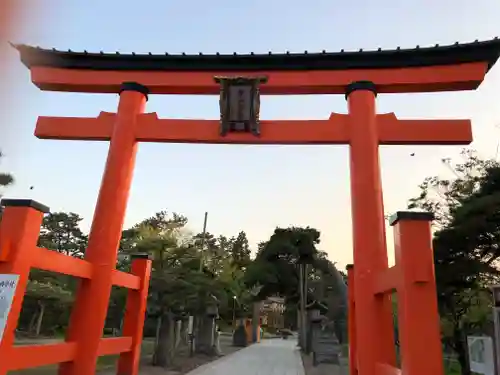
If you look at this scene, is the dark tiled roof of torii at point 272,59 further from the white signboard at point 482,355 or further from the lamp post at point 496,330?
the white signboard at point 482,355

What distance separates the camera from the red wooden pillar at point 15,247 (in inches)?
156

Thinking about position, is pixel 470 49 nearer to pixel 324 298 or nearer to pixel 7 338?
pixel 7 338

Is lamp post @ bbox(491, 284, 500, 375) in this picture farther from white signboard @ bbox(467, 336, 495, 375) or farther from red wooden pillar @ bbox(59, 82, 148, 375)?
red wooden pillar @ bbox(59, 82, 148, 375)

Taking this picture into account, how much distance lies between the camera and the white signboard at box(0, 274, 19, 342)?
3926 millimetres

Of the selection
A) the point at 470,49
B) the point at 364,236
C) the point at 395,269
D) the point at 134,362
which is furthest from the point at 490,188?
the point at 134,362

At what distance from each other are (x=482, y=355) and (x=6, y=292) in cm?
486

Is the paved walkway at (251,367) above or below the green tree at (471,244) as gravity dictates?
below

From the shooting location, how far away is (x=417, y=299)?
147 inches

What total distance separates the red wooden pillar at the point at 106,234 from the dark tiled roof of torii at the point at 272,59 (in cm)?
55

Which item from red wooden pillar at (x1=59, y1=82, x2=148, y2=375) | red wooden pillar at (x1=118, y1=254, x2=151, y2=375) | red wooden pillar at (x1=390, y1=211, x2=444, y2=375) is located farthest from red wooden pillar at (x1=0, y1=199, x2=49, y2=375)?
red wooden pillar at (x1=390, y1=211, x2=444, y2=375)

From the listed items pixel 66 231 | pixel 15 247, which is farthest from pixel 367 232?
pixel 66 231

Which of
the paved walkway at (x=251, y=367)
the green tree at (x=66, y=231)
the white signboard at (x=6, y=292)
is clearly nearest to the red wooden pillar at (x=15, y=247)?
the white signboard at (x=6, y=292)

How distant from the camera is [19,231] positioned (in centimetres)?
407

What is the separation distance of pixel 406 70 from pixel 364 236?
2.93 metres
